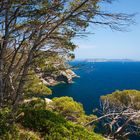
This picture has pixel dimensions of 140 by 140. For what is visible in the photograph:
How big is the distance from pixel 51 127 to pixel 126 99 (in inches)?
827

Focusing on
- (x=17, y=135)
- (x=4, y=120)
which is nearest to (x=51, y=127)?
(x=17, y=135)

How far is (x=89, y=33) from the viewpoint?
Result: 11047 millimetres

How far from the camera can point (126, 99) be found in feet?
102

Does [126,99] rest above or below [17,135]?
below

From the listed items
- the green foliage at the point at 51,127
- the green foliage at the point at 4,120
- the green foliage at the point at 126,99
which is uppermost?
the green foliage at the point at 4,120

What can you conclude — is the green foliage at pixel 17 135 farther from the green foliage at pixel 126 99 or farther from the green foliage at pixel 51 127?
the green foliage at pixel 126 99

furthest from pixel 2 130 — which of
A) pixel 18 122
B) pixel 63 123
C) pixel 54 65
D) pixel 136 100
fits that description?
pixel 136 100

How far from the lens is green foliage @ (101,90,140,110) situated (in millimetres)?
29008

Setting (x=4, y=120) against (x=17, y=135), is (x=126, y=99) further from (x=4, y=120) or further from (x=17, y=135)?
(x=17, y=135)

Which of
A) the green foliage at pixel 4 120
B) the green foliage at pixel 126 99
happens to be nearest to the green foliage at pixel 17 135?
the green foliage at pixel 4 120

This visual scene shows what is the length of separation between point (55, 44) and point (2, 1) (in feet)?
12.1

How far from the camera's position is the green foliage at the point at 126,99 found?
29.0 m

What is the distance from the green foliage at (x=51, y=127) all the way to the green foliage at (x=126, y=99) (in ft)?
55.7

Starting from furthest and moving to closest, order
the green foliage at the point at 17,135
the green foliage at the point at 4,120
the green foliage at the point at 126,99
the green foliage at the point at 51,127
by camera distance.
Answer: the green foliage at the point at 126,99 → the green foliage at the point at 51,127 → the green foliage at the point at 4,120 → the green foliage at the point at 17,135
